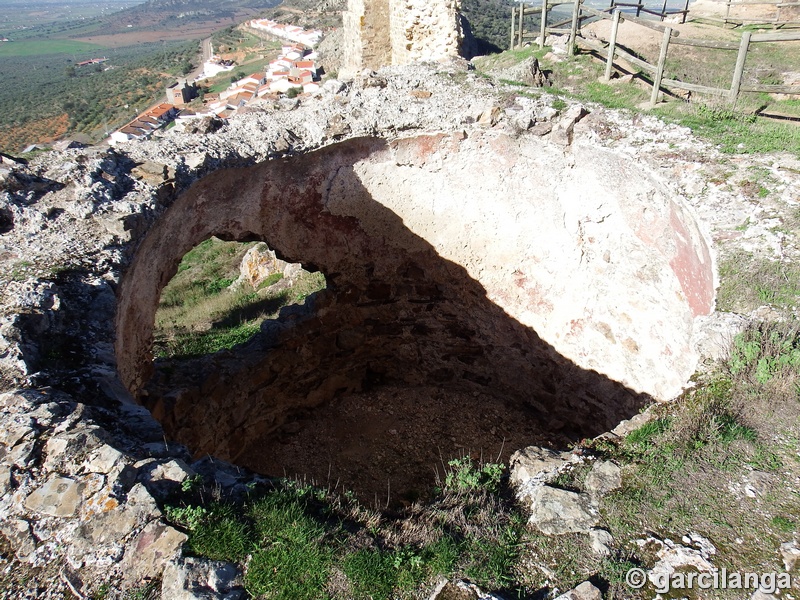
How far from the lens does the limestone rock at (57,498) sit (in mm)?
2441

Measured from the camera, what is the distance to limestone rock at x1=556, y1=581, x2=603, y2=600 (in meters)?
2.36

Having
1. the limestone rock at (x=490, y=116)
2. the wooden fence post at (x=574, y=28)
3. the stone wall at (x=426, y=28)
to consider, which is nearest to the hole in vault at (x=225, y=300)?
the limestone rock at (x=490, y=116)

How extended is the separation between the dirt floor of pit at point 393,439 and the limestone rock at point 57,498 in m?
3.43

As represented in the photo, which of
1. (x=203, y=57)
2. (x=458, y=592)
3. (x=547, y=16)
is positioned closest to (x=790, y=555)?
(x=458, y=592)

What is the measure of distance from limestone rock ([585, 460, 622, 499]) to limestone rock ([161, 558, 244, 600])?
6.07 ft

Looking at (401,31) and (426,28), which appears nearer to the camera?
(426,28)

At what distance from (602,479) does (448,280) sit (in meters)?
3.89

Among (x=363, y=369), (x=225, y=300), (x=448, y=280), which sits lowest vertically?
(x=225, y=300)

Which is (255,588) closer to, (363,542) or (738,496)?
(363,542)

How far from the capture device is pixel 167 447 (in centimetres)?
304

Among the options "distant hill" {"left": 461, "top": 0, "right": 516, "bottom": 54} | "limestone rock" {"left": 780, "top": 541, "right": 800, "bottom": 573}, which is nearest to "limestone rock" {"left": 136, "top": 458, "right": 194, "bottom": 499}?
"limestone rock" {"left": 780, "top": 541, "right": 800, "bottom": 573}

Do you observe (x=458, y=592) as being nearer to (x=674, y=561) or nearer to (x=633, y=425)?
(x=674, y=561)

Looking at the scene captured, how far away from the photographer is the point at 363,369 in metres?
7.34

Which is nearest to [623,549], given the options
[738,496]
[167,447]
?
[738,496]
